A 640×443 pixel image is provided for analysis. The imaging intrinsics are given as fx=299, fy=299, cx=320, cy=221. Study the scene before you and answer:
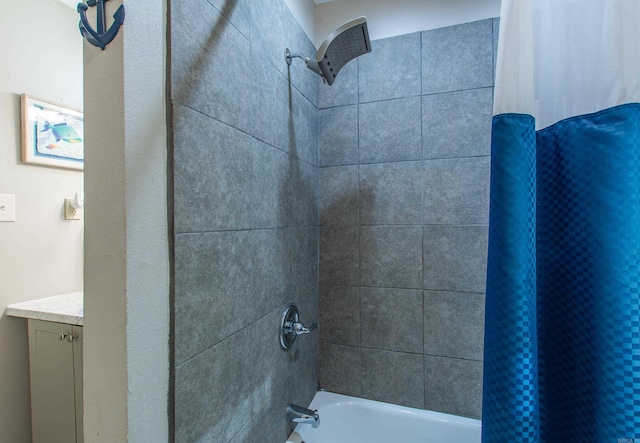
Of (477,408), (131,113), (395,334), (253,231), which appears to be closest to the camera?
(131,113)

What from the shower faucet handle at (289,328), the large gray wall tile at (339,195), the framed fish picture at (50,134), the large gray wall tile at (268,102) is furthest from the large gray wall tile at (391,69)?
the framed fish picture at (50,134)

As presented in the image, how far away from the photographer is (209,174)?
2.56 ft

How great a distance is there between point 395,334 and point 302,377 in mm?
488

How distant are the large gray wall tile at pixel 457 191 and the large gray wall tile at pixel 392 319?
396mm

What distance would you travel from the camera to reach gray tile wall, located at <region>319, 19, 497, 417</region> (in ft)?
4.44

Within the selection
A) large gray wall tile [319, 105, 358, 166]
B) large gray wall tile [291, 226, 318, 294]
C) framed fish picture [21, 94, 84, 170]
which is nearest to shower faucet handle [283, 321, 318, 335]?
large gray wall tile [291, 226, 318, 294]

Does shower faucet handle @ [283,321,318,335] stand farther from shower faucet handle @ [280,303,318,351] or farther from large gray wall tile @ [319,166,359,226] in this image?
large gray wall tile @ [319,166,359,226]

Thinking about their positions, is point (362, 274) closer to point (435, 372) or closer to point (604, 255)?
point (435, 372)

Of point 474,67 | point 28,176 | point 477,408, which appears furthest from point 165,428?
point 474,67

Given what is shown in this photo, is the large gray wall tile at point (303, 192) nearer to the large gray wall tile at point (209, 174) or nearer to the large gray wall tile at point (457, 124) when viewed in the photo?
the large gray wall tile at point (209, 174)

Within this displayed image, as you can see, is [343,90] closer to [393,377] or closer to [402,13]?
[402,13]

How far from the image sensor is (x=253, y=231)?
3.23ft

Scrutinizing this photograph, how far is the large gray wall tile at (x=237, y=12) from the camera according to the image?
2.71ft

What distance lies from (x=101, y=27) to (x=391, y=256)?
1302 millimetres
